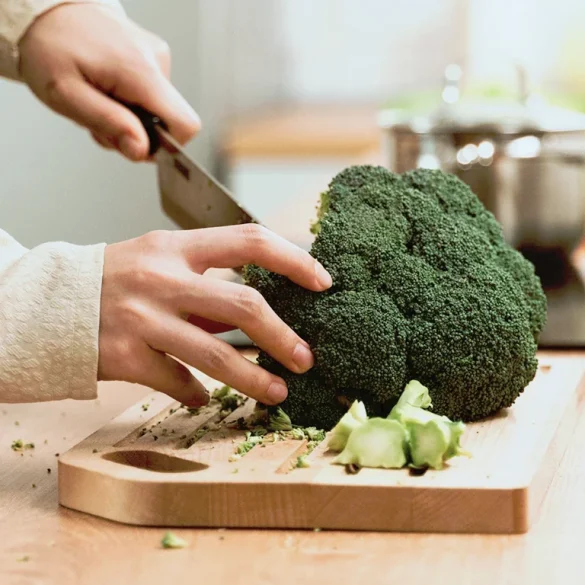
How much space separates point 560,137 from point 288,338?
111 centimetres

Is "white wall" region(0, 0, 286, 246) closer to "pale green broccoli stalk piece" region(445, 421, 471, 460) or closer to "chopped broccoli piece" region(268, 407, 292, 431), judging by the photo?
"chopped broccoli piece" region(268, 407, 292, 431)

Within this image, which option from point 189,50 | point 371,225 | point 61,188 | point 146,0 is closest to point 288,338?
point 371,225

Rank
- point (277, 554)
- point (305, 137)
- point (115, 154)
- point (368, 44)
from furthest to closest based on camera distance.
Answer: point (368, 44)
point (305, 137)
point (115, 154)
point (277, 554)

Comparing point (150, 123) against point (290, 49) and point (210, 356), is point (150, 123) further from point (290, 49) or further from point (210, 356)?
point (290, 49)

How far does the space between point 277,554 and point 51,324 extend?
14.5 inches

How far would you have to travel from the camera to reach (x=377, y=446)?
1.11 meters

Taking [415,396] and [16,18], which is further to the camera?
[16,18]

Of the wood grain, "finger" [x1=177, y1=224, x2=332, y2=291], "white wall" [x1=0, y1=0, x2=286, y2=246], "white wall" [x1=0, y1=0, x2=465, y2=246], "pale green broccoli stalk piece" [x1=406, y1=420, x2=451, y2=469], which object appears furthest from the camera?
"white wall" [x1=0, y1=0, x2=465, y2=246]

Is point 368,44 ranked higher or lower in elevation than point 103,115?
higher

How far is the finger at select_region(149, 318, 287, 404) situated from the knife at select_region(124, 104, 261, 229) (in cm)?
28

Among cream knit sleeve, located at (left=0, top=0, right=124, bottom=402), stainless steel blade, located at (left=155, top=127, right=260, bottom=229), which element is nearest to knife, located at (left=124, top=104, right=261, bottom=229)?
stainless steel blade, located at (left=155, top=127, right=260, bottom=229)

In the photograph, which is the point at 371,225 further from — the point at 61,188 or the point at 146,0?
the point at 146,0

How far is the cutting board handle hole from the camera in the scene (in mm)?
1170

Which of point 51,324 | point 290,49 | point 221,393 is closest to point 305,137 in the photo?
point 290,49
